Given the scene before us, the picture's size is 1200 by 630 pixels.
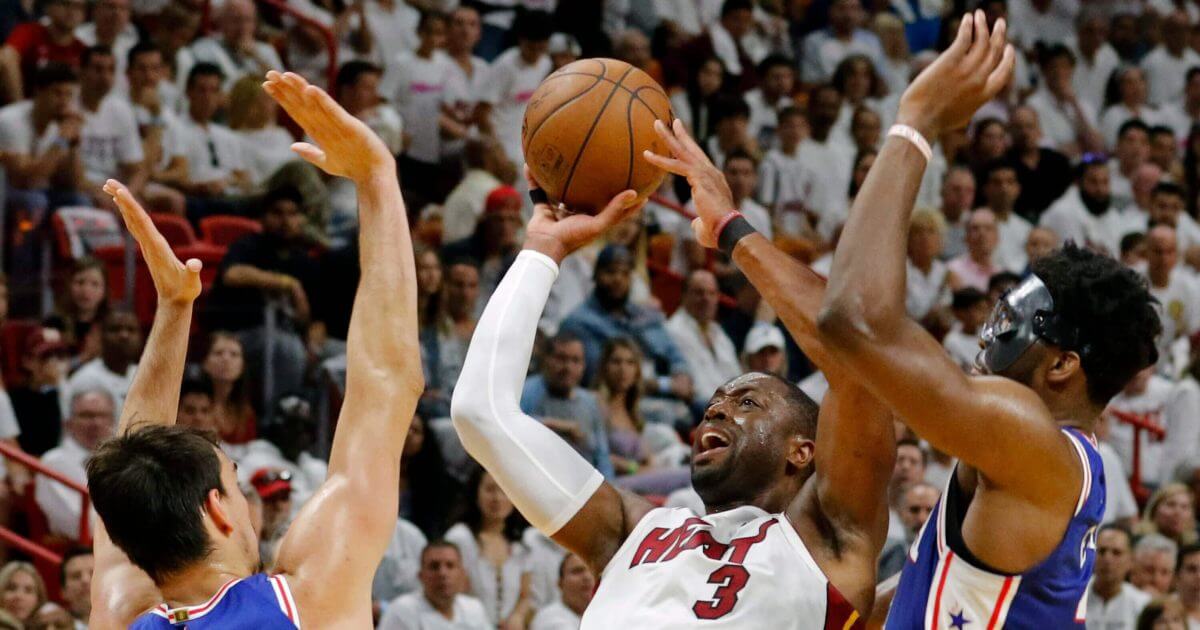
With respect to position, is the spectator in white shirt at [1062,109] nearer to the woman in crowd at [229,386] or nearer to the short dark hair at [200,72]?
the short dark hair at [200,72]

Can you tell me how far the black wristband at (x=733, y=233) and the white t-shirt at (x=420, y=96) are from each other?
7.93 meters

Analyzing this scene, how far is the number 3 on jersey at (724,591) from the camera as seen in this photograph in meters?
3.79

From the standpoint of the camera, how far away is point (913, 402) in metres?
3.01

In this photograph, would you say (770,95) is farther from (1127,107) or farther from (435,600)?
(435,600)

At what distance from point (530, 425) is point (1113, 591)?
19.9 feet

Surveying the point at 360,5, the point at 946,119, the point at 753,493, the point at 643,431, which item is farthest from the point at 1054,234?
the point at 946,119

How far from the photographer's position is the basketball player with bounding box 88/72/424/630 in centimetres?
325

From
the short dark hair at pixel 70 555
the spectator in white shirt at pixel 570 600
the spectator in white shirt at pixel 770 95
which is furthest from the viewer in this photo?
the spectator in white shirt at pixel 770 95

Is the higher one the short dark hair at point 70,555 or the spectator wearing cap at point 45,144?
the spectator wearing cap at point 45,144

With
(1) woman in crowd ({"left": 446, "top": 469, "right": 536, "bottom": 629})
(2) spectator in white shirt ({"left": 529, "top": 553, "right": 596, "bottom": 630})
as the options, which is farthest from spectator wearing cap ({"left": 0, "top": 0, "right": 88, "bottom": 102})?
(2) spectator in white shirt ({"left": 529, "top": 553, "right": 596, "bottom": 630})

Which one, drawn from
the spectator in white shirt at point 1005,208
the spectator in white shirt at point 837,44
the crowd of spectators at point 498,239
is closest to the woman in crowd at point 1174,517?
the crowd of spectators at point 498,239

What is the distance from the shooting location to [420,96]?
11.5m

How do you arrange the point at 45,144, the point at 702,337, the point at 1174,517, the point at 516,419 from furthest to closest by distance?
the point at 702,337 < the point at 1174,517 < the point at 45,144 < the point at 516,419

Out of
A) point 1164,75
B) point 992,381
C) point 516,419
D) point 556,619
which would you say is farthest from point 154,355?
point 1164,75
